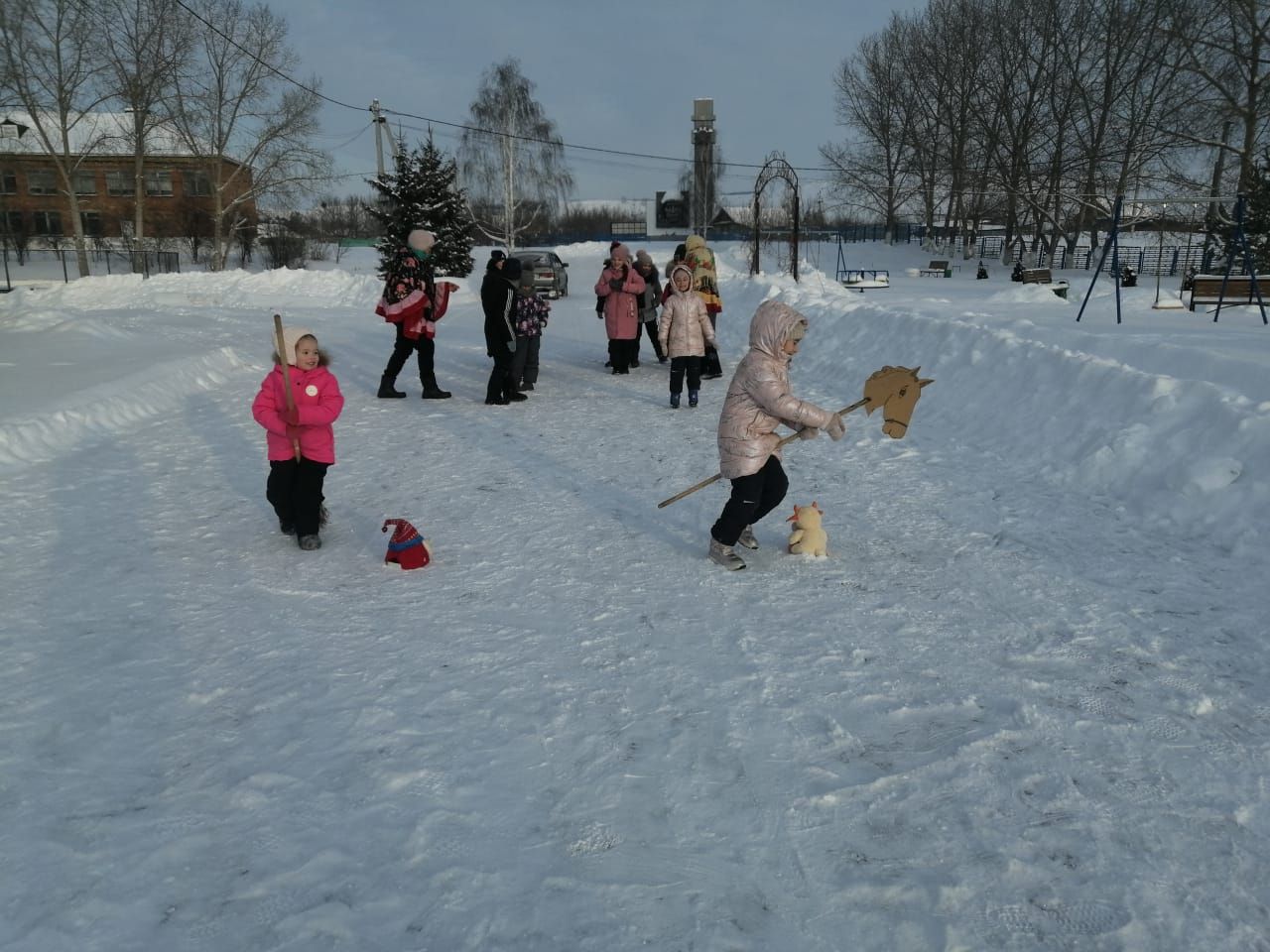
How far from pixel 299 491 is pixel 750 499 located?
2663 millimetres

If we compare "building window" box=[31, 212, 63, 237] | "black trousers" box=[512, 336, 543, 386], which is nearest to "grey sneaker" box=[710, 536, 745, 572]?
"black trousers" box=[512, 336, 543, 386]

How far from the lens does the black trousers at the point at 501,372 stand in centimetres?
Result: 928

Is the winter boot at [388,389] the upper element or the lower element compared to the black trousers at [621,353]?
lower

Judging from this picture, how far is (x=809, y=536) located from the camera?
4824 mm

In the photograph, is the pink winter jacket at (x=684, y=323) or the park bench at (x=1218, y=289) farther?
the park bench at (x=1218, y=289)

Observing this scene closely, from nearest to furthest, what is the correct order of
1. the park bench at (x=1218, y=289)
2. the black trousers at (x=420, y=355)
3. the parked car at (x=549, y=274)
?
the black trousers at (x=420, y=355), the park bench at (x=1218, y=289), the parked car at (x=549, y=274)

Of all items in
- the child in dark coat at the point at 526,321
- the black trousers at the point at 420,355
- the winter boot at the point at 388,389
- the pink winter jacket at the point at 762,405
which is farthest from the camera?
the winter boot at the point at 388,389

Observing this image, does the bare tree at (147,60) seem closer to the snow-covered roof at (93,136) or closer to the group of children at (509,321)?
the snow-covered roof at (93,136)

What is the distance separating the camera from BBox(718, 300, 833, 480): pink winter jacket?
4590 millimetres

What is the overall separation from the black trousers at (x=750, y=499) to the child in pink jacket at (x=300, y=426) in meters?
2.31

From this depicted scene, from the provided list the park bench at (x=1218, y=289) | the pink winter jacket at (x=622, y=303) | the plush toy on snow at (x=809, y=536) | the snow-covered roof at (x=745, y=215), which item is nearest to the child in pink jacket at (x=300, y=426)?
the plush toy on snow at (x=809, y=536)

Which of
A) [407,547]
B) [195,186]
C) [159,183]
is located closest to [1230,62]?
[407,547]

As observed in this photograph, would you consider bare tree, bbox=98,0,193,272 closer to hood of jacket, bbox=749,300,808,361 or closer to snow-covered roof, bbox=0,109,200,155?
snow-covered roof, bbox=0,109,200,155

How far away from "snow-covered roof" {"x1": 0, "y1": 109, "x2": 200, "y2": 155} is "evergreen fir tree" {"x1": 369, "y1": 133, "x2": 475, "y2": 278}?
13.8 meters
